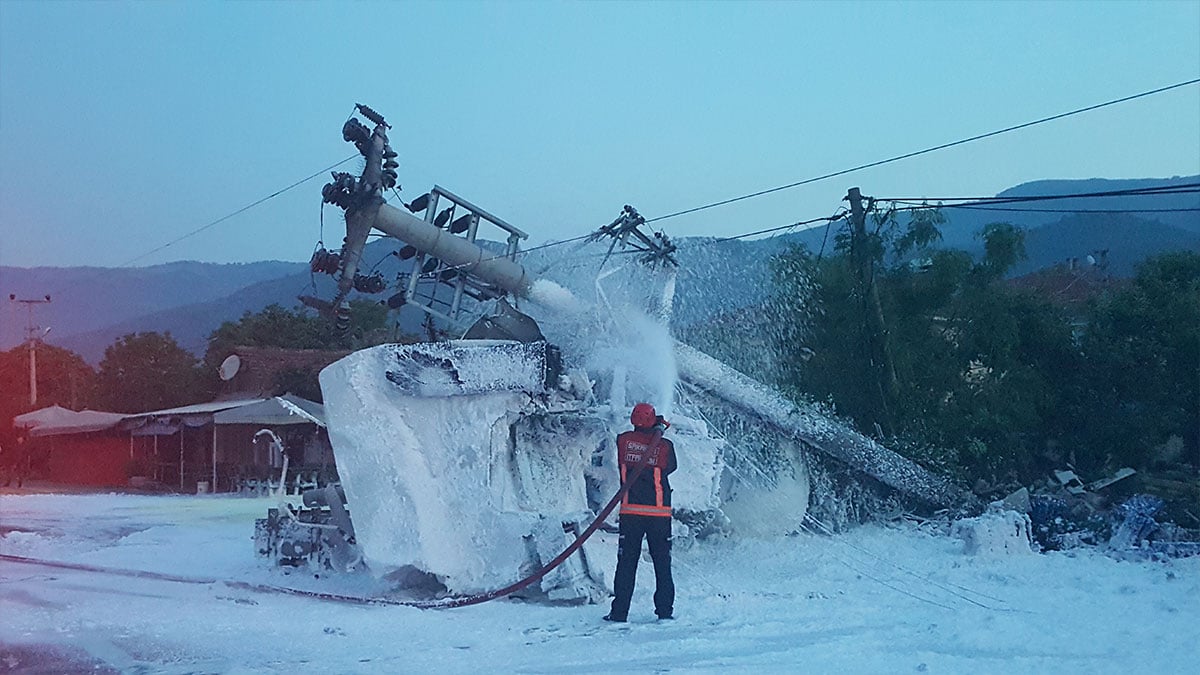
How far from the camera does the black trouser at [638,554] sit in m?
8.01

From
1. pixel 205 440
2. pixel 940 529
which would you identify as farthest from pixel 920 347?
pixel 205 440

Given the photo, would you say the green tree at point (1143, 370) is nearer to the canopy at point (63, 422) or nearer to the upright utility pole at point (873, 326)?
the upright utility pole at point (873, 326)

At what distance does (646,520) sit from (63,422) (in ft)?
102

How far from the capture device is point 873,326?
1541 centimetres

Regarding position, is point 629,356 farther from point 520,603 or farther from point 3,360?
point 3,360

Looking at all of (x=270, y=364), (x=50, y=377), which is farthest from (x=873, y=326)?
(x=50, y=377)

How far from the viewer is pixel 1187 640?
22.9ft

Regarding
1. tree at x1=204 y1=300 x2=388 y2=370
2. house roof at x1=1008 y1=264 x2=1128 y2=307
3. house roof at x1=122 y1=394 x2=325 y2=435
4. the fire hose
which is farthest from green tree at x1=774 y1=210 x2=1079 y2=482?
tree at x1=204 y1=300 x2=388 y2=370

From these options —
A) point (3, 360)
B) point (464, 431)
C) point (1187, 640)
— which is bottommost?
point (1187, 640)

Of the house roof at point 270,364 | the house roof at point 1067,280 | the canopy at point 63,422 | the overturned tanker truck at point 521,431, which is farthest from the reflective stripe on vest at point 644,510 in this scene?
the canopy at point 63,422

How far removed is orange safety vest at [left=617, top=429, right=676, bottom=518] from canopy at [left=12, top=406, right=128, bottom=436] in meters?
28.4

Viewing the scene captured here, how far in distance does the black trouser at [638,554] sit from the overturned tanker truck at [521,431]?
0.47 metres

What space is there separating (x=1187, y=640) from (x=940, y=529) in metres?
5.85

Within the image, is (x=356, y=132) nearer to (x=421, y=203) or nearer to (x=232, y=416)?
(x=421, y=203)
